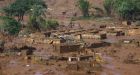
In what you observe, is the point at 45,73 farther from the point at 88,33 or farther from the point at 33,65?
the point at 88,33

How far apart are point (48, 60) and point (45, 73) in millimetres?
2884

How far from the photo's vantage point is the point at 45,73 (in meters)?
20.5

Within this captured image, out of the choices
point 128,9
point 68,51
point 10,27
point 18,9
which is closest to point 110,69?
point 68,51

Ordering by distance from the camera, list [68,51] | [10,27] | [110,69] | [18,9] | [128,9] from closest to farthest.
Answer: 1. [110,69]
2. [68,51]
3. [10,27]
4. [128,9]
5. [18,9]

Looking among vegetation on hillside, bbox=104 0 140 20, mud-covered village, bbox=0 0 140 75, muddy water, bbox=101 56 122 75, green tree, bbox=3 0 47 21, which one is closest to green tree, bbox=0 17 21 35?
mud-covered village, bbox=0 0 140 75

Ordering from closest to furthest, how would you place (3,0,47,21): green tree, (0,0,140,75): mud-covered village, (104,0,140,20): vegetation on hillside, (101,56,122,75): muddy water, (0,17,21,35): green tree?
1. (101,56,122,75): muddy water
2. (0,0,140,75): mud-covered village
3. (0,17,21,35): green tree
4. (104,0,140,20): vegetation on hillside
5. (3,0,47,21): green tree

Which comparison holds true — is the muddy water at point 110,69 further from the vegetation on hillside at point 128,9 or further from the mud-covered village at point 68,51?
the vegetation on hillside at point 128,9

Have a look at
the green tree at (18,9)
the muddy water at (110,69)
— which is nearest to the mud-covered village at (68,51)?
the muddy water at (110,69)

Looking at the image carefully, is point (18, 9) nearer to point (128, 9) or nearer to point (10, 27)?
point (10, 27)

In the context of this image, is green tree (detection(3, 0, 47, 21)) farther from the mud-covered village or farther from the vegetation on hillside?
the vegetation on hillside

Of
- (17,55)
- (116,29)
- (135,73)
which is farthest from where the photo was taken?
(116,29)

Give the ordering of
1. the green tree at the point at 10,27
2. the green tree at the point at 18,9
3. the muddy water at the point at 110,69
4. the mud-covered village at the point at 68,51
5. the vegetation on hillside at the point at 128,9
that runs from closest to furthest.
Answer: the muddy water at the point at 110,69 < the mud-covered village at the point at 68,51 < the green tree at the point at 10,27 < the vegetation on hillside at the point at 128,9 < the green tree at the point at 18,9

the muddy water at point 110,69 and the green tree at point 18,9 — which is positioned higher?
the green tree at point 18,9

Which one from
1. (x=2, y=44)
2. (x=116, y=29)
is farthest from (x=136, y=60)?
(x=116, y=29)
